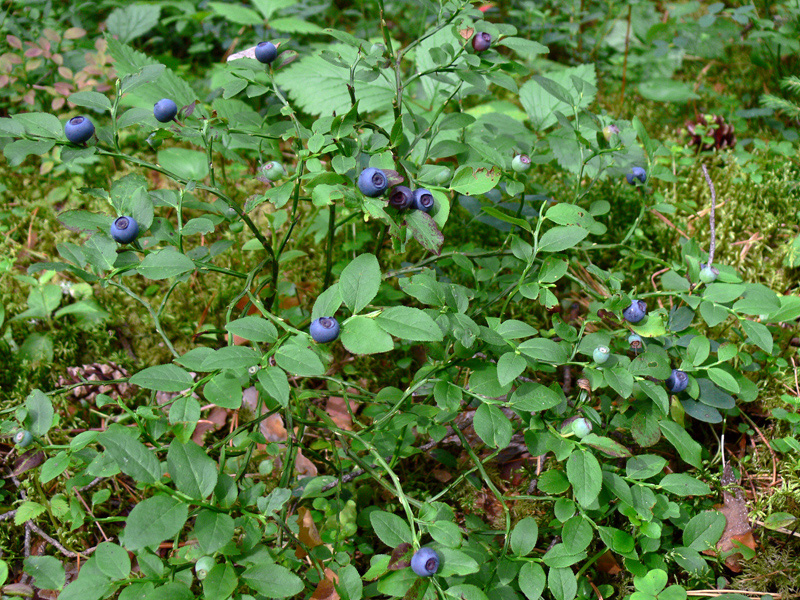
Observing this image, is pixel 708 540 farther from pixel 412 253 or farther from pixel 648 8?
pixel 648 8

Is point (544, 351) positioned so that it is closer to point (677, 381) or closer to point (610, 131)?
point (677, 381)

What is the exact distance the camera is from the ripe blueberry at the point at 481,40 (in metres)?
1.41

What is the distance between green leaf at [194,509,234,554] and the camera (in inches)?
37.1

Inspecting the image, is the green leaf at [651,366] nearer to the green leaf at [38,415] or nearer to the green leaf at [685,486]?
the green leaf at [685,486]

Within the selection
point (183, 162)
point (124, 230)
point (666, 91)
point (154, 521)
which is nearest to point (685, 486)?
point (154, 521)

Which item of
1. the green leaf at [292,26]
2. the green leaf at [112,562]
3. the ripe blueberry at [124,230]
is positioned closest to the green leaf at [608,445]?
the green leaf at [112,562]

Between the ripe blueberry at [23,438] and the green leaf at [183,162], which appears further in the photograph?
the green leaf at [183,162]

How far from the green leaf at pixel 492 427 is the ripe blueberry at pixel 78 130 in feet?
3.41

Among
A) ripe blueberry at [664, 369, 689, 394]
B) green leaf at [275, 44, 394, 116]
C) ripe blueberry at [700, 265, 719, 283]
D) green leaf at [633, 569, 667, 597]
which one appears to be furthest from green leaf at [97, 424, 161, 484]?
green leaf at [275, 44, 394, 116]

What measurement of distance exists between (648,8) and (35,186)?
3.83 m

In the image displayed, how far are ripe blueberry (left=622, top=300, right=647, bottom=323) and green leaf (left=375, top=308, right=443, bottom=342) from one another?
22.4 inches

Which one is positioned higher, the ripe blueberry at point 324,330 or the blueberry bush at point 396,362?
the ripe blueberry at point 324,330

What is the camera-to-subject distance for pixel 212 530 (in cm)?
96

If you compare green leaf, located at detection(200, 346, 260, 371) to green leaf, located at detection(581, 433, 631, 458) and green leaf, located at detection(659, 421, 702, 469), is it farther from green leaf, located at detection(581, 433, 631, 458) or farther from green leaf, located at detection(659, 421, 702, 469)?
green leaf, located at detection(659, 421, 702, 469)
